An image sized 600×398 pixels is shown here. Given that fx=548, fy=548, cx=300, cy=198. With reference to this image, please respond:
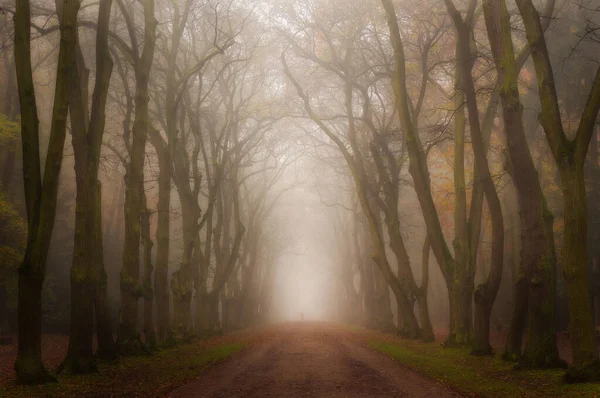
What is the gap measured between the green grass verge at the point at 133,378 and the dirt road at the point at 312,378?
0.48 metres

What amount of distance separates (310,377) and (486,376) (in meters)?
3.64

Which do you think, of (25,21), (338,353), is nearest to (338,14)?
(338,353)

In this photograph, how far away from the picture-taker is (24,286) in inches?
385

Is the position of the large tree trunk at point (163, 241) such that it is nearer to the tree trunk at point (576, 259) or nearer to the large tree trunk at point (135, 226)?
the large tree trunk at point (135, 226)

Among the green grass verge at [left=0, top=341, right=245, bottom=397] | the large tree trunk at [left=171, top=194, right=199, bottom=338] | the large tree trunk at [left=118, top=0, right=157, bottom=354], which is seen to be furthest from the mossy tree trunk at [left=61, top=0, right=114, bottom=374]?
the large tree trunk at [left=171, top=194, right=199, bottom=338]

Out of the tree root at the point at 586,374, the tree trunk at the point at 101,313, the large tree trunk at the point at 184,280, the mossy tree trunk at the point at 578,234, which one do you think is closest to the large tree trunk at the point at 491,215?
the mossy tree trunk at the point at 578,234

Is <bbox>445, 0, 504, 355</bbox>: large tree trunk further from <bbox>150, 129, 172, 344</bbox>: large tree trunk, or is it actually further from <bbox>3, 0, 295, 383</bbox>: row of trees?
<bbox>150, 129, 172, 344</bbox>: large tree trunk

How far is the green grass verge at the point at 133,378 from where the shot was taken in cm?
937

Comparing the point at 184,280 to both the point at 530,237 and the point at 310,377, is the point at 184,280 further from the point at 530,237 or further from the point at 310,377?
the point at 530,237

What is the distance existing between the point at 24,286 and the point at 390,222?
668 inches

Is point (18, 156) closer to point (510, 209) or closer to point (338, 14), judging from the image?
point (338, 14)

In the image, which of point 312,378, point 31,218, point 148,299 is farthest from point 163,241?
point 312,378

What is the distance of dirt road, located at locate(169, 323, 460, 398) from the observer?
956 cm

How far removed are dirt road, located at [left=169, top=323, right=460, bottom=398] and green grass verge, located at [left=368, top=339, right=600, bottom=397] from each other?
47cm
